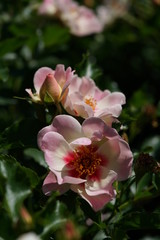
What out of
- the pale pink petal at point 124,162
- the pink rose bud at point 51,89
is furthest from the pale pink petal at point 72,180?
the pink rose bud at point 51,89

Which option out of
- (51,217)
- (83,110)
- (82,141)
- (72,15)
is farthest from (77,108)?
(72,15)

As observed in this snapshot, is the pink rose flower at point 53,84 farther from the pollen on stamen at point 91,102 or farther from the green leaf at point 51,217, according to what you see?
the green leaf at point 51,217

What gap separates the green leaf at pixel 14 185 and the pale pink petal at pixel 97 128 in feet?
0.63

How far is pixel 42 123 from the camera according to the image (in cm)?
149

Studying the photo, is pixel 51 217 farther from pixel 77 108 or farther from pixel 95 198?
pixel 77 108

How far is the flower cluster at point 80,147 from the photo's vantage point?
1276 mm

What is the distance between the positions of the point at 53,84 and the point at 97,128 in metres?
0.17

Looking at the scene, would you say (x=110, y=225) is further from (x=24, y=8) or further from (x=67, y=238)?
(x=24, y=8)

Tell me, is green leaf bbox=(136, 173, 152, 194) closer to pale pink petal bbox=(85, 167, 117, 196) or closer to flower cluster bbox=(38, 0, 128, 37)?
pale pink petal bbox=(85, 167, 117, 196)

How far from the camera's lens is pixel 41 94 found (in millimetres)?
1411

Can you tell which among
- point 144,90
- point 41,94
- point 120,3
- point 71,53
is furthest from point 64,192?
point 120,3

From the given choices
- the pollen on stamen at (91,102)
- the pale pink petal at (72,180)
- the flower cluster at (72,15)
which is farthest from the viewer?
the flower cluster at (72,15)

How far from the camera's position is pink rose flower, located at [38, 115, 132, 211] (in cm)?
127

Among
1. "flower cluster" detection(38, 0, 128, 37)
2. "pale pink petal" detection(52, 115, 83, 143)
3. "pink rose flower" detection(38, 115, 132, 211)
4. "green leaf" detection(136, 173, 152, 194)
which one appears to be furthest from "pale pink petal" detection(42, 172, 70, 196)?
"flower cluster" detection(38, 0, 128, 37)
